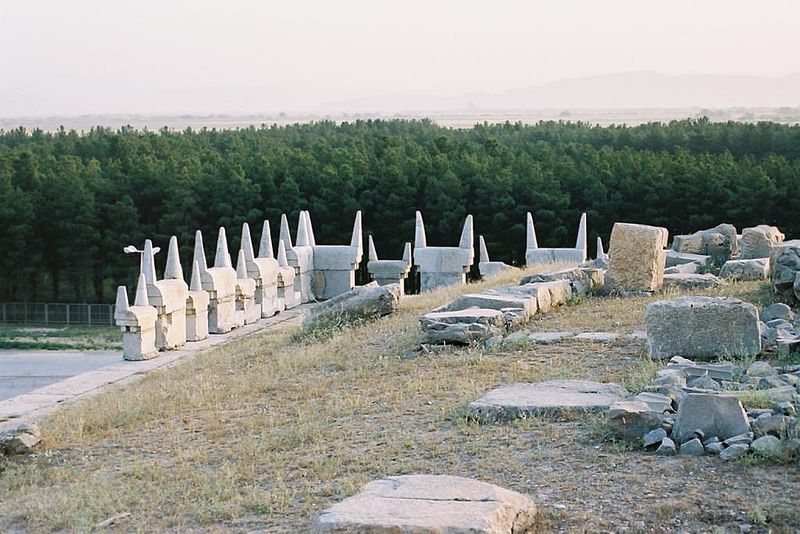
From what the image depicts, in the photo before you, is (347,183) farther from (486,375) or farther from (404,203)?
(486,375)

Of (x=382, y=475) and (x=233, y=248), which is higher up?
(x=382, y=475)

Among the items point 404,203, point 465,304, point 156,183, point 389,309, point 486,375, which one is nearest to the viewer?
point 486,375

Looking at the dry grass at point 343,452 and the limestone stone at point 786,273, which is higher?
the limestone stone at point 786,273

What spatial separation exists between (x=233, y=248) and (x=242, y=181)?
10.4 ft

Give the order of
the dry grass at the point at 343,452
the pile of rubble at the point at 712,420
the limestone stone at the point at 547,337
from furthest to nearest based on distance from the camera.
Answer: the limestone stone at the point at 547,337 < the pile of rubble at the point at 712,420 < the dry grass at the point at 343,452

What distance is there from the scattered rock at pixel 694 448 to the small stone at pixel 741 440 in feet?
0.58

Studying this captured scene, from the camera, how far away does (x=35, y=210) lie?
52750 millimetres

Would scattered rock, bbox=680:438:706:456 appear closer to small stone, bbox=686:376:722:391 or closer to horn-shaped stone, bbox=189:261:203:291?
small stone, bbox=686:376:722:391

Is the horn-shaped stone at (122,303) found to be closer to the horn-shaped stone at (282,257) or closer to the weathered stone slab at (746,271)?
the horn-shaped stone at (282,257)

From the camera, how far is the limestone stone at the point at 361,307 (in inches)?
719

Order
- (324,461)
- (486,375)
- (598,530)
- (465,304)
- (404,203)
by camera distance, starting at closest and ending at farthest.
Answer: (598,530) < (324,461) < (486,375) < (465,304) < (404,203)

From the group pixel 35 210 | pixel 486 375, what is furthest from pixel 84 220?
pixel 486 375

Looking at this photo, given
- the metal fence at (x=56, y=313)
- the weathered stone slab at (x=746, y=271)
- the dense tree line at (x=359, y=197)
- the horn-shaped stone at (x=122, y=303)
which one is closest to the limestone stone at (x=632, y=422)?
the weathered stone slab at (x=746, y=271)

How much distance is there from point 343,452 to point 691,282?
9.53 meters
